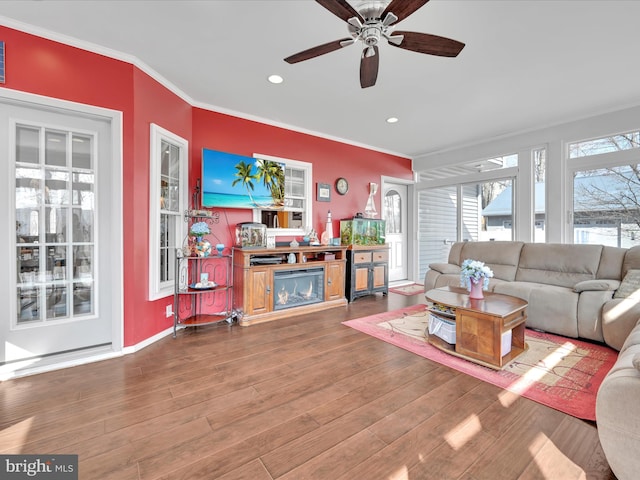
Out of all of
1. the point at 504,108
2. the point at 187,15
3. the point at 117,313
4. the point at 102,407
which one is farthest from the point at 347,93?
the point at 102,407

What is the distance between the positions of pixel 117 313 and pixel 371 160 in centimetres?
472

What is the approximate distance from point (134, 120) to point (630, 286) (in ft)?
16.8

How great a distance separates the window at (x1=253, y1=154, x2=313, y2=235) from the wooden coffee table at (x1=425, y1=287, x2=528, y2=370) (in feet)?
7.78

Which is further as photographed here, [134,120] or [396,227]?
[396,227]

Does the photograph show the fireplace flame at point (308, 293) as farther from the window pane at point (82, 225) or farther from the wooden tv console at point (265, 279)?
the window pane at point (82, 225)

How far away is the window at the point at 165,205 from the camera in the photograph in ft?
9.48

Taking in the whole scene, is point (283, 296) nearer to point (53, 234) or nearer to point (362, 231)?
point (362, 231)

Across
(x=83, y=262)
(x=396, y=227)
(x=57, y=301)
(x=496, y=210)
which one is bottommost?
(x=57, y=301)

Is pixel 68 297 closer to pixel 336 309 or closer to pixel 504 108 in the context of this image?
pixel 336 309

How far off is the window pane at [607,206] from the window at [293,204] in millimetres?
4034

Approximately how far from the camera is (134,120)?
8.71 feet

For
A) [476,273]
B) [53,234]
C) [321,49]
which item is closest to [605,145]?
[476,273]

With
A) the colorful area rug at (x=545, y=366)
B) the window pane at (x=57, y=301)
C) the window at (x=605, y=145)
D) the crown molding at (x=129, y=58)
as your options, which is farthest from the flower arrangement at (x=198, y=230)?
the window at (x=605, y=145)

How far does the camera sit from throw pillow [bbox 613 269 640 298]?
9.05ft
